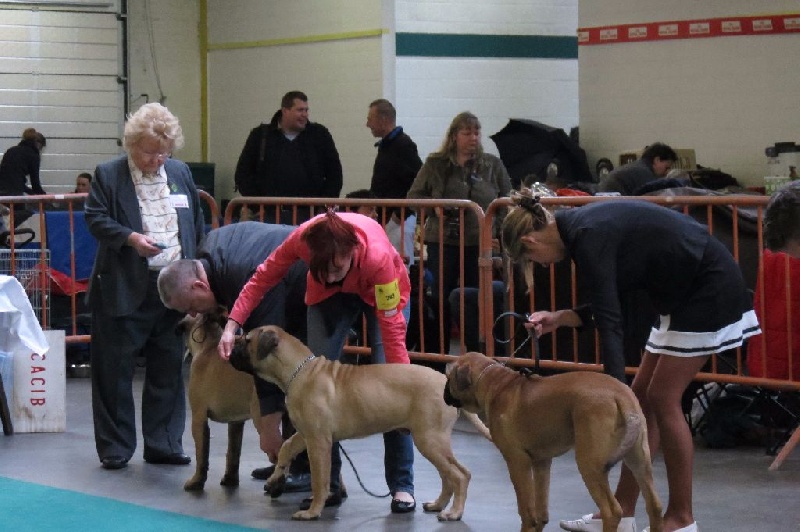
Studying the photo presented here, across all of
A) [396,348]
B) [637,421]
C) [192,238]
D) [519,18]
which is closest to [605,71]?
[519,18]

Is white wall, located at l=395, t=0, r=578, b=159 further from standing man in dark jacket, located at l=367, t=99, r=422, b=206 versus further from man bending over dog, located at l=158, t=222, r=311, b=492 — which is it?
man bending over dog, located at l=158, t=222, r=311, b=492

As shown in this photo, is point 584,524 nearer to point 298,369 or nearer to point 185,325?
point 298,369

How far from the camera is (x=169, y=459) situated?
6.11 metres

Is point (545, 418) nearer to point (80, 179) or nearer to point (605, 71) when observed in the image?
point (605, 71)

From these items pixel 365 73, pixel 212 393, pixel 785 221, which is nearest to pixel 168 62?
pixel 365 73

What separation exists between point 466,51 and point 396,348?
8330 millimetres

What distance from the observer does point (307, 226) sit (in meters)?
4.73

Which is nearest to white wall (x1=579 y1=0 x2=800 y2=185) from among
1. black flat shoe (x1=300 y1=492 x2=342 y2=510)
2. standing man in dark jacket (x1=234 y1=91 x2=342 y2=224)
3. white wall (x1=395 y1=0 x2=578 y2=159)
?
white wall (x1=395 y1=0 x2=578 y2=159)

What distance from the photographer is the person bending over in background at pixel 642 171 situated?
956 centimetres

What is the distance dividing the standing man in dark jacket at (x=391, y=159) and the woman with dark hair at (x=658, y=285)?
475 centimetres

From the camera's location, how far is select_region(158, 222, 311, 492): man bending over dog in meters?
4.96

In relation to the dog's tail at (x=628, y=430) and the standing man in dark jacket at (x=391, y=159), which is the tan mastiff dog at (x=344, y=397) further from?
the standing man in dark jacket at (x=391, y=159)

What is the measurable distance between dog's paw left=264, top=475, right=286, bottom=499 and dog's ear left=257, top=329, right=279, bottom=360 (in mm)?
556

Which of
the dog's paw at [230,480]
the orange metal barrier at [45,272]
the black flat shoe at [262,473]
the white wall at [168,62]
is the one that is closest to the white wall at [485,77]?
the white wall at [168,62]
